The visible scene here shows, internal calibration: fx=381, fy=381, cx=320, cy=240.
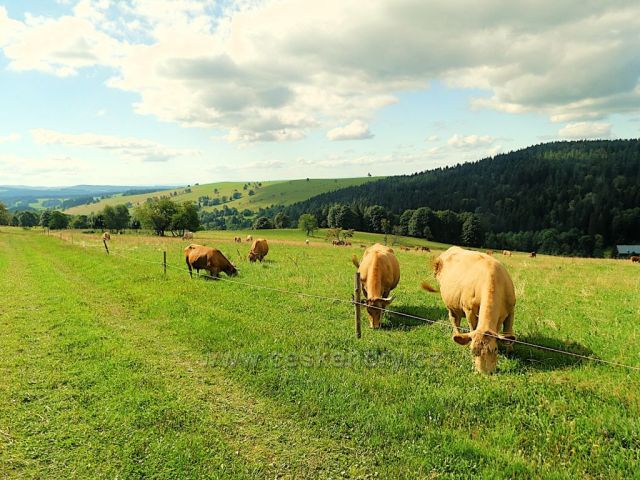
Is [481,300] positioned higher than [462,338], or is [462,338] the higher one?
[481,300]

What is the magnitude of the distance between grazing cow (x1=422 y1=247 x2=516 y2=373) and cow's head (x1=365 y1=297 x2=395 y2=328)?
1.88m

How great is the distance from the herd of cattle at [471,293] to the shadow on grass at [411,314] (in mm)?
637

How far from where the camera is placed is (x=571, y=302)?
49.1ft

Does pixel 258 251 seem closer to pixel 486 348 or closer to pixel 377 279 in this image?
pixel 377 279

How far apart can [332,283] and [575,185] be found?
618 ft

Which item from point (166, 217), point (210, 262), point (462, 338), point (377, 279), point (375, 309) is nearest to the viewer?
point (462, 338)

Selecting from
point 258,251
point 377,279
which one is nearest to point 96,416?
point 377,279

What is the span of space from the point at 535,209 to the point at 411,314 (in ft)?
538

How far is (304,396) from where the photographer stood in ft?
25.0

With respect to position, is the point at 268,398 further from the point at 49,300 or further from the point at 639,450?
the point at 49,300

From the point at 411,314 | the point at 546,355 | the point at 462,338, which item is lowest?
the point at 411,314

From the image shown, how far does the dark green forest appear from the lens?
413 ft

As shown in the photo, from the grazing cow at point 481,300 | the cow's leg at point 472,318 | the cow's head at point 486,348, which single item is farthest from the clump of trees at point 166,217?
the cow's head at point 486,348

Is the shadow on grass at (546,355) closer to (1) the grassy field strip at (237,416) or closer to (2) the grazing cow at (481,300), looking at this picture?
(2) the grazing cow at (481,300)
